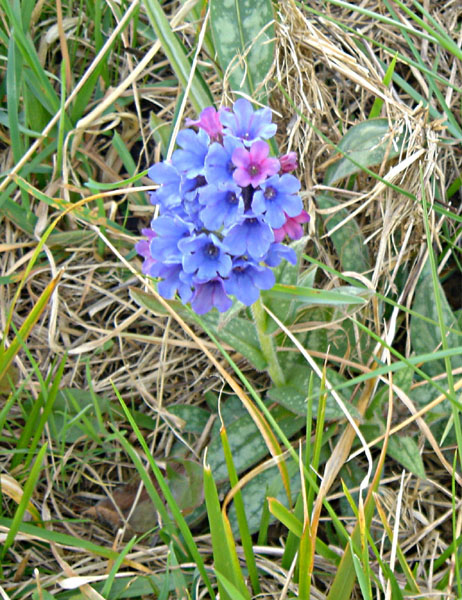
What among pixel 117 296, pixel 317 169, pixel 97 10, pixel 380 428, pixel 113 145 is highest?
pixel 97 10

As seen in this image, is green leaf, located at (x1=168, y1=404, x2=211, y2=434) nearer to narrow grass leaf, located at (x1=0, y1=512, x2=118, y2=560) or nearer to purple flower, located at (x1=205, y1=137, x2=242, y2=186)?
narrow grass leaf, located at (x1=0, y1=512, x2=118, y2=560)

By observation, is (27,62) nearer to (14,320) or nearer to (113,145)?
(113,145)

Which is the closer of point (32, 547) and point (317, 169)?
point (32, 547)

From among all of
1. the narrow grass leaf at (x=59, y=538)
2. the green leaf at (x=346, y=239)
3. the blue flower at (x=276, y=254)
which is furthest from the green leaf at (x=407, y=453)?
the narrow grass leaf at (x=59, y=538)

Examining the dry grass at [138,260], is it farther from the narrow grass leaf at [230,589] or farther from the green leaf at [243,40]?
the narrow grass leaf at [230,589]

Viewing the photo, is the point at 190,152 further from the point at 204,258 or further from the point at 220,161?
the point at 204,258

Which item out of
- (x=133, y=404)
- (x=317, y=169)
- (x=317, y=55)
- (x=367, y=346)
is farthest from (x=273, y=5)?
(x=133, y=404)

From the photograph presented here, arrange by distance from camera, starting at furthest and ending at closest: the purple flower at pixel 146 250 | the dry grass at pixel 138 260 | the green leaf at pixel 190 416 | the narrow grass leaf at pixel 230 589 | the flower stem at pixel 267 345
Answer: the green leaf at pixel 190 416
the dry grass at pixel 138 260
the flower stem at pixel 267 345
the purple flower at pixel 146 250
the narrow grass leaf at pixel 230 589
